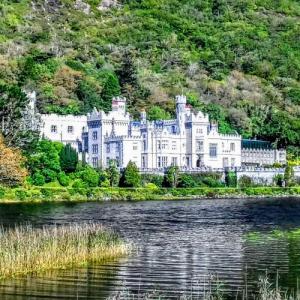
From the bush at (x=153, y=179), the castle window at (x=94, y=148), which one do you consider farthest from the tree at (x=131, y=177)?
the castle window at (x=94, y=148)

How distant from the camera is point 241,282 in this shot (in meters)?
27.4

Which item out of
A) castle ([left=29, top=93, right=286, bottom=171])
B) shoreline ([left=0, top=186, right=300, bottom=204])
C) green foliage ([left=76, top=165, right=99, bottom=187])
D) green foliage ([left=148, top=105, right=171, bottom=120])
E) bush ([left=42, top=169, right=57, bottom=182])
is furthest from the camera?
green foliage ([left=148, top=105, right=171, bottom=120])

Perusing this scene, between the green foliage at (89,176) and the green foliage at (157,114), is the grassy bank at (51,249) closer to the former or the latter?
the green foliage at (89,176)

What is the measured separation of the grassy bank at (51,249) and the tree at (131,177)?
59563mm

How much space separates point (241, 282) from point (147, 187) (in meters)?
63.5

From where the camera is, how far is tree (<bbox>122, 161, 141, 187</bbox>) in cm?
9200

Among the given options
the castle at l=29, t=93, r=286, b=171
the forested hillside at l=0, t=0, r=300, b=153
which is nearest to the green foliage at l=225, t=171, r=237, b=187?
the castle at l=29, t=93, r=286, b=171

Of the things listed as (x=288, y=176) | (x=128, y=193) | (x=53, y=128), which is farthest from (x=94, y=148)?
(x=288, y=176)

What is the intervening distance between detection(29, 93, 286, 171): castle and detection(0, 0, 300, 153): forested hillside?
9259 millimetres

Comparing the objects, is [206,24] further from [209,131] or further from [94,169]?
[94,169]

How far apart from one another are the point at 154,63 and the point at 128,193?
257 feet

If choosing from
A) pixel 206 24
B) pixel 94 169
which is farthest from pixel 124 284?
pixel 206 24

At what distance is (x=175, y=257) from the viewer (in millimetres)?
33375

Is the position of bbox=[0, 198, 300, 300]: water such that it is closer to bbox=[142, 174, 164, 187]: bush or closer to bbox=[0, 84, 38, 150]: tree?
bbox=[0, 84, 38, 150]: tree
